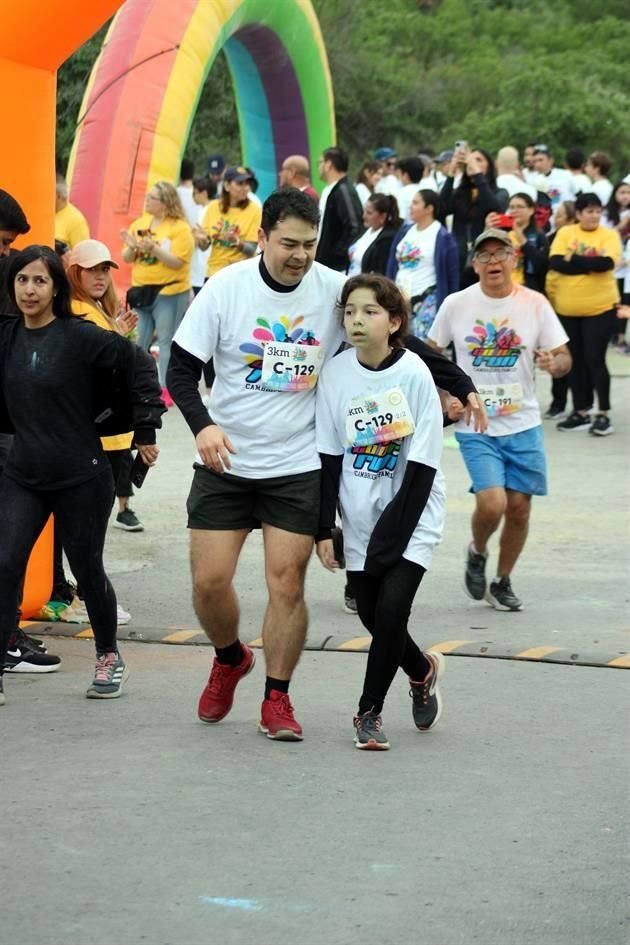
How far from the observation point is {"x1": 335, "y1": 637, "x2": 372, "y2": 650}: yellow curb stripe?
→ 7421 millimetres

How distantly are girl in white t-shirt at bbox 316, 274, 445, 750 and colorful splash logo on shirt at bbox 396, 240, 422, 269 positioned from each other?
767 cm

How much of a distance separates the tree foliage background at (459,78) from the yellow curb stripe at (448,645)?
70.6 feet

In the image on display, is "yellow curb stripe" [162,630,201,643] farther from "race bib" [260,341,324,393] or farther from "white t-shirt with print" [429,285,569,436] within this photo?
"race bib" [260,341,324,393]

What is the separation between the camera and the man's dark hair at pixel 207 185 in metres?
21.1

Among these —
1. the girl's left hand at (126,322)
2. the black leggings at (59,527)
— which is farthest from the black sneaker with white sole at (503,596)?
the black leggings at (59,527)

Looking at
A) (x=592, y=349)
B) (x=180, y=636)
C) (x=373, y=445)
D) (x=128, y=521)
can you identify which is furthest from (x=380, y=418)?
(x=592, y=349)

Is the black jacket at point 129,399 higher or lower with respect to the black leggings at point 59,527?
higher

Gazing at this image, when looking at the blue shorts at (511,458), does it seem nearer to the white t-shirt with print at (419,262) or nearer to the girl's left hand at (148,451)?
the girl's left hand at (148,451)

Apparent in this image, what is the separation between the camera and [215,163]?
23531 mm

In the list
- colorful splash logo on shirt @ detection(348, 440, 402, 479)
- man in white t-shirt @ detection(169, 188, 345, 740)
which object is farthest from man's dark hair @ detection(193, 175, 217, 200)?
colorful splash logo on shirt @ detection(348, 440, 402, 479)

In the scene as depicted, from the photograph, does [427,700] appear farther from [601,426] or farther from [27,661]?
[601,426]

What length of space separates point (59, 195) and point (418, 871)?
24.3 feet

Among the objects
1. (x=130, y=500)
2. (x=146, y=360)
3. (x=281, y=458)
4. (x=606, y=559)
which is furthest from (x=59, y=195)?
(x=281, y=458)

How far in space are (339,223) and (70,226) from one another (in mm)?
3668
